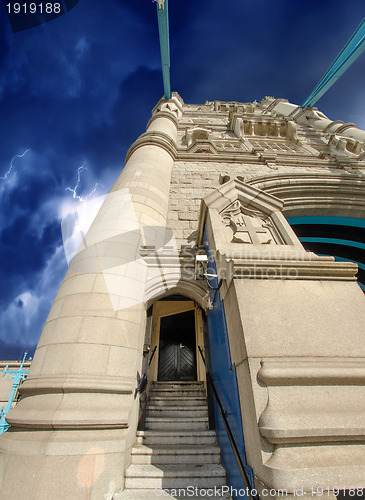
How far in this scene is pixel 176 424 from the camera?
3.86m

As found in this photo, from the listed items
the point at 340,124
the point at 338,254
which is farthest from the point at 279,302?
the point at 340,124

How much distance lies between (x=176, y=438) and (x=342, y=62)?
2275cm

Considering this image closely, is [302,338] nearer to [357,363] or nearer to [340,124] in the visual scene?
[357,363]

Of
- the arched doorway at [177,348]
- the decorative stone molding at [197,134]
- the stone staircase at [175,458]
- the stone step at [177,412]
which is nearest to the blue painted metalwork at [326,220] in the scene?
the arched doorway at [177,348]

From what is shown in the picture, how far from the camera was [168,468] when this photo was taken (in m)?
2.68

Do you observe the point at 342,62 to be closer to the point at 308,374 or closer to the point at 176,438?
the point at 308,374

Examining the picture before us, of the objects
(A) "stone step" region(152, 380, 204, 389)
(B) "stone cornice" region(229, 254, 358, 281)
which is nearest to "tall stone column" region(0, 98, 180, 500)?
(B) "stone cornice" region(229, 254, 358, 281)

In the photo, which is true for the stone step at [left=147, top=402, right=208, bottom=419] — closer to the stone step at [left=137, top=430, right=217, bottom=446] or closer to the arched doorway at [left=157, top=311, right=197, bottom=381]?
the stone step at [left=137, top=430, right=217, bottom=446]

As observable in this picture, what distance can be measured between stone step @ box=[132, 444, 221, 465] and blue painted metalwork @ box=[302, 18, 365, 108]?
20.1 meters

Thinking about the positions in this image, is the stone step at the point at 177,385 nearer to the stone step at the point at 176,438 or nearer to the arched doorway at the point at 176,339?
the arched doorway at the point at 176,339

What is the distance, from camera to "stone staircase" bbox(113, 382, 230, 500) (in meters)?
2.29

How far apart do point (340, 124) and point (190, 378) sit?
15.8 meters

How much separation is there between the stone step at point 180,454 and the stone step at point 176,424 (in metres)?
0.69

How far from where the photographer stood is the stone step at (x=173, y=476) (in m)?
2.28
